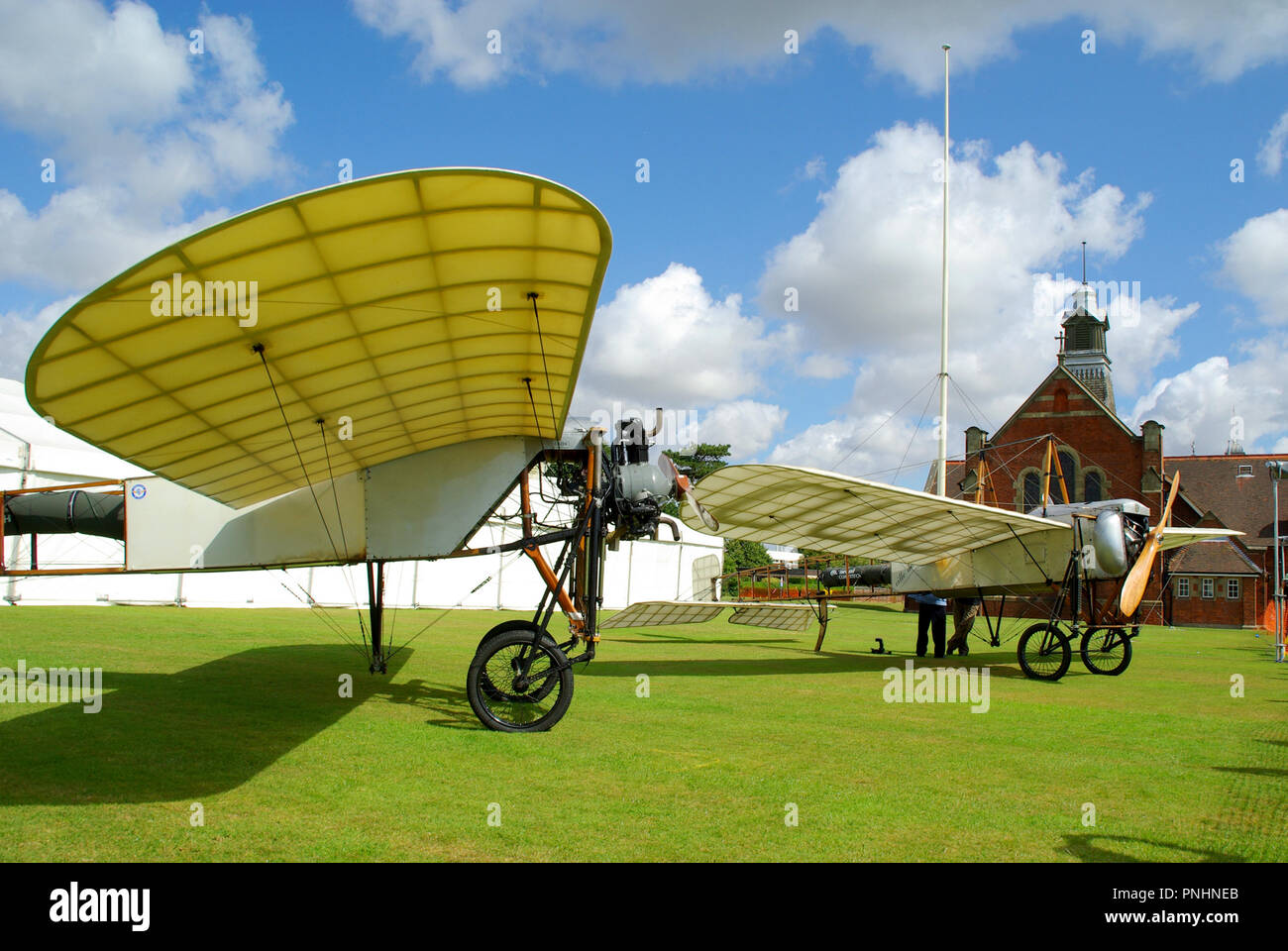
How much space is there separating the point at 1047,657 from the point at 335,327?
13202mm

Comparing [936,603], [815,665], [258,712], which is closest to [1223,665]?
[936,603]

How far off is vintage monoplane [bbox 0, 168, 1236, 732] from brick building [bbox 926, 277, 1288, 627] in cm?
3522

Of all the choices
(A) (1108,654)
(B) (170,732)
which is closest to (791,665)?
(A) (1108,654)

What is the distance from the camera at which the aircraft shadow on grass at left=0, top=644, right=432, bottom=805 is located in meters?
5.48

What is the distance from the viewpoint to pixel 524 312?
582cm

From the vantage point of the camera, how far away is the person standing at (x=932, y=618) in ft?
57.9

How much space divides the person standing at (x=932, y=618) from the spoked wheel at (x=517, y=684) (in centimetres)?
1174

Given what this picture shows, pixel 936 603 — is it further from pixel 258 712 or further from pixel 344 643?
pixel 258 712

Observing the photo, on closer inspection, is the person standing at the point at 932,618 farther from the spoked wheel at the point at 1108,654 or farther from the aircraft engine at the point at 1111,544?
the aircraft engine at the point at 1111,544

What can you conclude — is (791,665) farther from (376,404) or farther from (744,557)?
(744,557)

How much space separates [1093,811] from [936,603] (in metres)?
12.8

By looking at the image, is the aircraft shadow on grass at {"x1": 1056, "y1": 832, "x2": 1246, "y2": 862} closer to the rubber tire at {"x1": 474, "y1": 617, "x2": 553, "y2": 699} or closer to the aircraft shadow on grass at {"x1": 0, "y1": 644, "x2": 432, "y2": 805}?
the rubber tire at {"x1": 474, "y1": 617, "x2": 553, "y2": 699}

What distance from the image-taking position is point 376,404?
7035 mm
